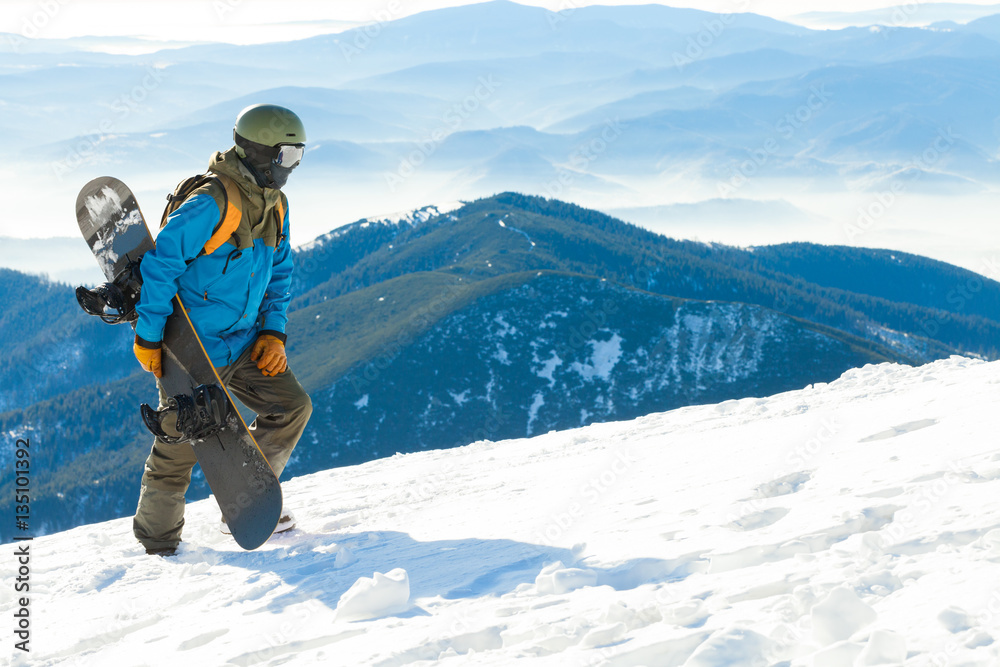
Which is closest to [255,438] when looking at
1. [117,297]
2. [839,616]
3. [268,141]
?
[117,297]

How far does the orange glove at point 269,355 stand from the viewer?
7.70 meters

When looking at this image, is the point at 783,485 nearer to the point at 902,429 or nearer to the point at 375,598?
the point at 902,429

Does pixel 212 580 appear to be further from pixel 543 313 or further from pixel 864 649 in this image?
pixel 543 313

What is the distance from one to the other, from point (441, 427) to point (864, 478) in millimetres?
136540

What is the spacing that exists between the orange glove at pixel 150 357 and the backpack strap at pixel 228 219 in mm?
1006

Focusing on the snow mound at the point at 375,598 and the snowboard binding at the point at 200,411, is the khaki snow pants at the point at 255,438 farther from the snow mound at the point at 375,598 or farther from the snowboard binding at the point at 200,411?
the snow mound at the point at 375,598

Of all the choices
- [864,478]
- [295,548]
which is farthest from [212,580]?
[864,478]

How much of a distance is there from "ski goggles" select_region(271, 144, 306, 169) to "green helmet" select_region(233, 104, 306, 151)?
4cm

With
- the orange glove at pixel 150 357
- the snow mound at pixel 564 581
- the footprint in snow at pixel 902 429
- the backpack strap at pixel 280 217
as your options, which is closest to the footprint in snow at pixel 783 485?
the footprint in snow at pixel 902 429

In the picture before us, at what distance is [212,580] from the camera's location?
6820 millimetres

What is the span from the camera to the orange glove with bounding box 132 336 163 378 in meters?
7.13

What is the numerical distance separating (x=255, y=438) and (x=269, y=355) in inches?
35.3

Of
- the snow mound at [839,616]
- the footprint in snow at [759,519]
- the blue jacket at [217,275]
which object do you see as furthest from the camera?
the blue jacket at [217,275]

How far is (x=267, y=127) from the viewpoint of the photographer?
23.7ft
